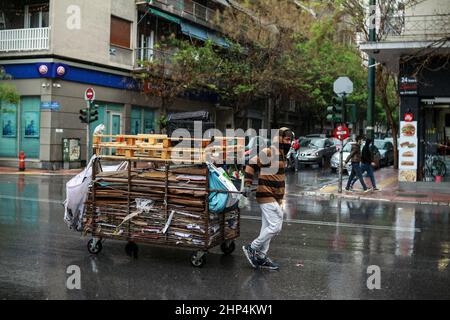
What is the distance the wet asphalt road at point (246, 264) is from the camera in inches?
223

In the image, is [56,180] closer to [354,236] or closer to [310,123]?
[354,236]

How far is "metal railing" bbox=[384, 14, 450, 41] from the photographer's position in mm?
16312

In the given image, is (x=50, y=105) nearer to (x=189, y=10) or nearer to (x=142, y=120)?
(x=142, y=120)

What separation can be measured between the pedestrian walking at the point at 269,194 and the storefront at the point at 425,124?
11.7 metres

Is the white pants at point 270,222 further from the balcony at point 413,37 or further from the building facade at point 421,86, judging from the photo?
the building facade at point 421,86

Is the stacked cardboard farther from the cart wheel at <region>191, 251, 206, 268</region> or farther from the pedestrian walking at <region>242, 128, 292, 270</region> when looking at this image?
the pedestrian walking at <region>242, 128, 292, 270</region>

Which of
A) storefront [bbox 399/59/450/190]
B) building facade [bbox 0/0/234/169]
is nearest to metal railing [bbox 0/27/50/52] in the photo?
building facade [bbox 0/0/234/169]

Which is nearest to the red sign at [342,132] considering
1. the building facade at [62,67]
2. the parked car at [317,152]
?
the parked car at [317,152]

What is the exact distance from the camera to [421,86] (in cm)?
1723

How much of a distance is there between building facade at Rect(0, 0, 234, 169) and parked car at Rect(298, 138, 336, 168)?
9.78m

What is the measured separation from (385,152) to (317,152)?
469 centimetres

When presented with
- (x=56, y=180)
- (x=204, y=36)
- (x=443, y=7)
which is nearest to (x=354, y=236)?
(x=443, y=7)

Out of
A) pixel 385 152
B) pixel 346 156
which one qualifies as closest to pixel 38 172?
pixel 346 156

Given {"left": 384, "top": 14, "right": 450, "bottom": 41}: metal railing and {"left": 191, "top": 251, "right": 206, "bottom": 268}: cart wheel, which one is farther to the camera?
{"left": 384, "top": 14, "right": 450, "bottom": 41}: metal railing
